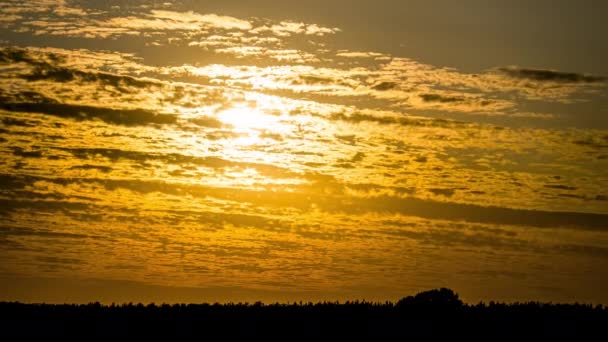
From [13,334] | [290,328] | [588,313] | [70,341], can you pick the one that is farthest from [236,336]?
[588,313]

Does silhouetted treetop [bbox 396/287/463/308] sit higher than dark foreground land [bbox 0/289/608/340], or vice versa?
silhouetted treetop [bbox 396/287/463/308]

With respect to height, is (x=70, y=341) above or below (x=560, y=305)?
below

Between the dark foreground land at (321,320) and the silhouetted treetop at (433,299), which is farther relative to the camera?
the silhouetted treetop at (433,299)

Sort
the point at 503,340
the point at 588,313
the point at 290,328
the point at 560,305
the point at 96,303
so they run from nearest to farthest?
the point at 503,340, the point at 290,328, the point at 588,313, the point at 560,305, the point at 96,303

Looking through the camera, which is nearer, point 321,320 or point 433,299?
point 321,320

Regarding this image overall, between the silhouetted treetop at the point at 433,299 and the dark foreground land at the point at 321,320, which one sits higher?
the silhouetted treetop at the point at 433,299

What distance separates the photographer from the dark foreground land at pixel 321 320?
42.9 meters

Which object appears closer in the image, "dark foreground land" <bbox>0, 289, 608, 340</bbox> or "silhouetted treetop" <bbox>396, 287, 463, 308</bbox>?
"dark foreground land" <bbox>0, 289, 608, 340</bbox>

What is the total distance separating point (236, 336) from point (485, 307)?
18.3m

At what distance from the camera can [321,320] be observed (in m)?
47.2

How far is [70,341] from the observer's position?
41.5 meters

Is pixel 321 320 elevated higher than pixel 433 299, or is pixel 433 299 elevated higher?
pixel 433 299

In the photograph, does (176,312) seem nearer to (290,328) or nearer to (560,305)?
(290,328)

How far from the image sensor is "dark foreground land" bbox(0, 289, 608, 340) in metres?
42.9
